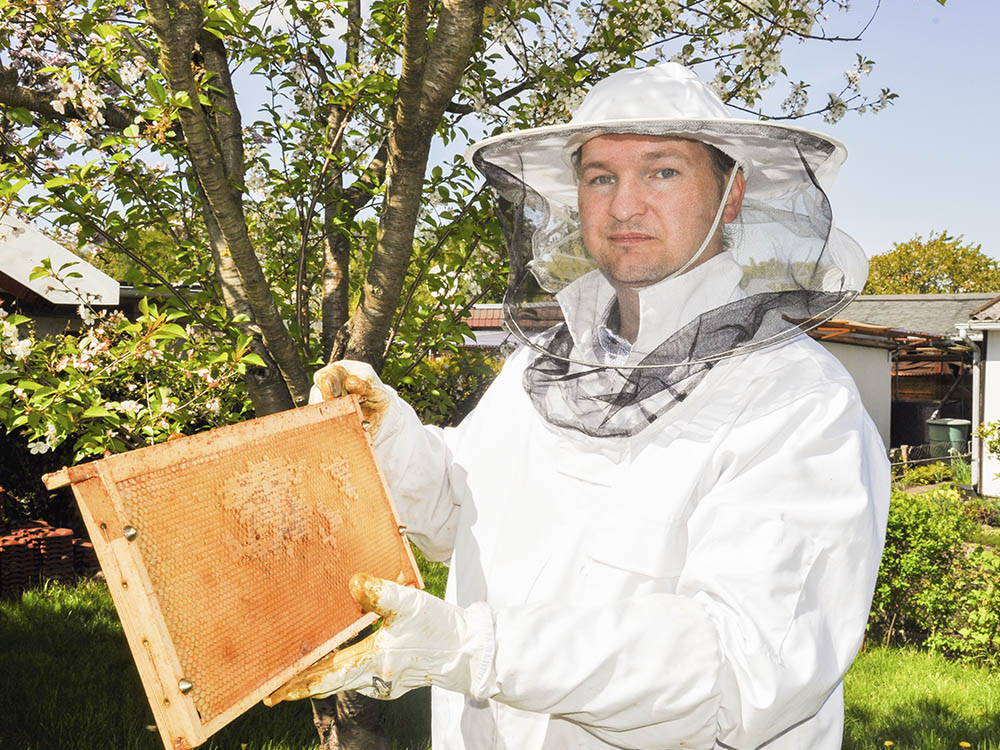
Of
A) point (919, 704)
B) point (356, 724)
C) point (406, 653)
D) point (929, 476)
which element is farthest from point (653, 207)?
point (929, 476)

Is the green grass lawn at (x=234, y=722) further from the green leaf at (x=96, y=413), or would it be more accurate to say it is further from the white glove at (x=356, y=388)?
the white glove at (x=356, y=388)

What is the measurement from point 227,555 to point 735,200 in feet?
4.57

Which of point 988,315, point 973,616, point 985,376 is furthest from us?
point 985,376

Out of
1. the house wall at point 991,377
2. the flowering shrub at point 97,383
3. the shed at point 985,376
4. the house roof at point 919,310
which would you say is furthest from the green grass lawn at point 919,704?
the house roof at point 919,310

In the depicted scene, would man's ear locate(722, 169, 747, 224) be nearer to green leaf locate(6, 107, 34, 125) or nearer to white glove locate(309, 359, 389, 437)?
white glove locate(309, 359, 389, 437)

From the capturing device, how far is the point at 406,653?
1.24m

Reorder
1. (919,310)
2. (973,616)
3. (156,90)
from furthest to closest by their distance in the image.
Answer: (919,310) < (973,616) < (156,90)

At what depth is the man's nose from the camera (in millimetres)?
1819

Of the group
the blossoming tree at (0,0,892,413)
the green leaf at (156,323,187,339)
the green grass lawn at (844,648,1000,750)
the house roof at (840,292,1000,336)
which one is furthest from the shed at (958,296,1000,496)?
the green leaf at (156,323,187,339)

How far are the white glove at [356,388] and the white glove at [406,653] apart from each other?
695 mm

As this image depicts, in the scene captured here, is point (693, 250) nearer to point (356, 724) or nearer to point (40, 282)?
point (356, 724)

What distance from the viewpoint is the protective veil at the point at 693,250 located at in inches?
64.0

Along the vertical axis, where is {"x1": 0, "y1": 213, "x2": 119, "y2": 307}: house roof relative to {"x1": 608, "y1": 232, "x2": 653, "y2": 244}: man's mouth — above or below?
above

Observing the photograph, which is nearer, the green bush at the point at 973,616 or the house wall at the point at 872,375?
the green bush at the point at 973,616
